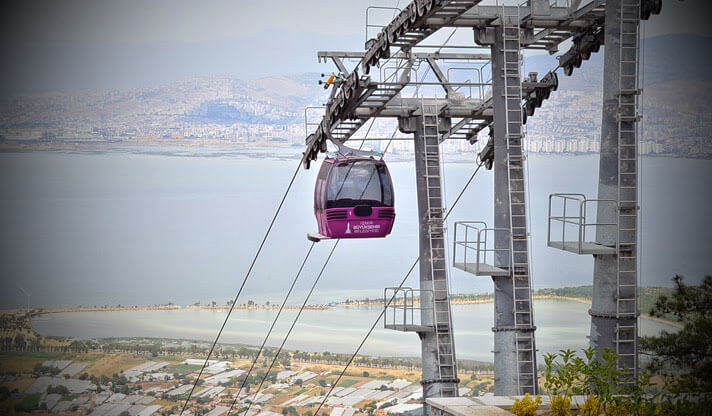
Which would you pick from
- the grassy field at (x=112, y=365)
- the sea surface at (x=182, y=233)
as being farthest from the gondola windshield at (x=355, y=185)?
the grassy field at (x=112, y=365)

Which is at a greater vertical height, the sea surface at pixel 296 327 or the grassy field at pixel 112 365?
the sea surface at pixel 296 327

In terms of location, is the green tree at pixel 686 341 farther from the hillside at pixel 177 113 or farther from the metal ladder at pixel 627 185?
Answer: the hillside at pixel 177 113

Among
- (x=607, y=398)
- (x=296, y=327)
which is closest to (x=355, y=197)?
(x=607, y=398)

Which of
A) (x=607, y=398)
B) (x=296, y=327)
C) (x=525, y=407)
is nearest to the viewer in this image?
(x=607, y=398)

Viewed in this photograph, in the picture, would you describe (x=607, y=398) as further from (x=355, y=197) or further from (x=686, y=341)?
(x=355, y=197)

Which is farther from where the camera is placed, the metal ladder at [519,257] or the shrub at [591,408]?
the metal ladder at [519,257]

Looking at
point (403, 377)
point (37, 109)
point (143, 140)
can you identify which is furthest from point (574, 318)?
point (37, 109)

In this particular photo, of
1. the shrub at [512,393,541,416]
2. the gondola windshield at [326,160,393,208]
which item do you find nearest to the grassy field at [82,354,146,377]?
the gondola windshield at [326,160,393,208]
